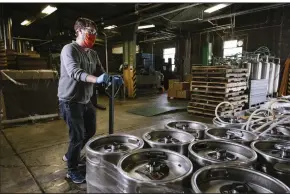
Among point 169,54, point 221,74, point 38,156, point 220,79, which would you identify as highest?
point 169,54

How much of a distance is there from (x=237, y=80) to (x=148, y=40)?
10.4 m

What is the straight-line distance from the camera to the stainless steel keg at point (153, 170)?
44.8 inches

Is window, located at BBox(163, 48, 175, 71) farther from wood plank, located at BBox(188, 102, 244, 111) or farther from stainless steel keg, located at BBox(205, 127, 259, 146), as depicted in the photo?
stainless steel keg, located at BBox(205, 127, 259, 146)

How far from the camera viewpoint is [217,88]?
559 centimetres

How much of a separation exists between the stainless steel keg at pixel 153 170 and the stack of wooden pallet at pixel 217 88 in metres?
4.18

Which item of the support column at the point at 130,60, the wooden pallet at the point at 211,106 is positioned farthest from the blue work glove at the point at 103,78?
the support column at the point at 130,60

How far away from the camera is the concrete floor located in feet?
7.88

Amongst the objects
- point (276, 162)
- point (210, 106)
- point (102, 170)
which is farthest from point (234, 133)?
point (210, 106)

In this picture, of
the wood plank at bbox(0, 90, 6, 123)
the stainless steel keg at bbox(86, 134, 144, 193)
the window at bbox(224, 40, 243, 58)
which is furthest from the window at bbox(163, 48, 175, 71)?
the stainless steel keg at bbox(86, 134, 144, 193)

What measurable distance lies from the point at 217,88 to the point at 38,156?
449cm

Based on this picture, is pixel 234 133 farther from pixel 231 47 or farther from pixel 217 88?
pixel 231 47

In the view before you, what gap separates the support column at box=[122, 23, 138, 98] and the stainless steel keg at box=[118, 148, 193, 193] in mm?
8425

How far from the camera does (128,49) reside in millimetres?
10055

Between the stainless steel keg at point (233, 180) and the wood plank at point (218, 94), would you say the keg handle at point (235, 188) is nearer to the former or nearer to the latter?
the stainless steel keg at point (233, 180)
